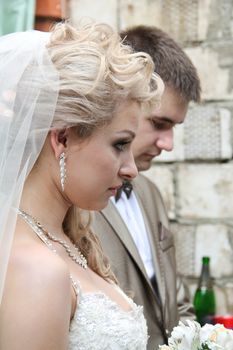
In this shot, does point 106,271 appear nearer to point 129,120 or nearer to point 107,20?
point 129,120

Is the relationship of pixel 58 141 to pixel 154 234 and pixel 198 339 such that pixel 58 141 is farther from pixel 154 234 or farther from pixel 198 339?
pixel 154 234

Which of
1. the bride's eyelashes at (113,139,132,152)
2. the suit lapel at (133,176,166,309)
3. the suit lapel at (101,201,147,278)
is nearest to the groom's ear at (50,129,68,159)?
the bride's eyelashes at (113,139,132,152)

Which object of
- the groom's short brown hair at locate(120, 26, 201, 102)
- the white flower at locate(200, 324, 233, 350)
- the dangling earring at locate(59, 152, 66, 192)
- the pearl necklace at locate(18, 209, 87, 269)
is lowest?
the white flower at locate(200, 324, 233, 350)

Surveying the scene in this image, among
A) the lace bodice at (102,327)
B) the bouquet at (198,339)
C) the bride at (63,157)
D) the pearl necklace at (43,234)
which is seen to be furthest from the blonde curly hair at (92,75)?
the bouquet at (198,339)

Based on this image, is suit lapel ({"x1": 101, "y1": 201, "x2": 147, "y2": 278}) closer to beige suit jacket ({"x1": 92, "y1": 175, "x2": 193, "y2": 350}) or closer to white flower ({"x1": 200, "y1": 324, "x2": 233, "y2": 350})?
beige suit jacket ({"x1": 92, "y1": 175, "x2": 193, "y2": 350})

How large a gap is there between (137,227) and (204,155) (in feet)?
3.66

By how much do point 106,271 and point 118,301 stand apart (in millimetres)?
197

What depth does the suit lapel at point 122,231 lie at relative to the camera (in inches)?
128

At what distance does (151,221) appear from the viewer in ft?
11.8

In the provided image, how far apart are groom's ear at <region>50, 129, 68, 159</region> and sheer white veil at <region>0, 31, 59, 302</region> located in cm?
4

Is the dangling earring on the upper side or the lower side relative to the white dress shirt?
upper

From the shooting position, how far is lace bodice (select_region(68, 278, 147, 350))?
7.04 feet

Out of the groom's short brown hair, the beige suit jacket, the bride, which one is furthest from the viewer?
the groom's short brown hair

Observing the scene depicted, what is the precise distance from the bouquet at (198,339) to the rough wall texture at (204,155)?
226 cm
